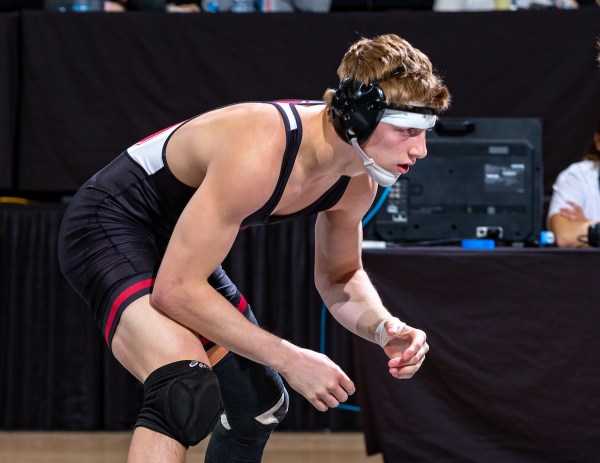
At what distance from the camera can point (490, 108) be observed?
4.90m

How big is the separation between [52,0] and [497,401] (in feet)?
9.72

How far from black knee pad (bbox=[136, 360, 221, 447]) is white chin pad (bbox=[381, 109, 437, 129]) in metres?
0.68

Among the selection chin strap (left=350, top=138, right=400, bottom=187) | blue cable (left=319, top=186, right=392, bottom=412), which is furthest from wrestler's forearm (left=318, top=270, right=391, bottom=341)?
blue cable (left=319, top=186, right=392, bottom=412)

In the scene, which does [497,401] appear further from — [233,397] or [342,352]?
[233,397]

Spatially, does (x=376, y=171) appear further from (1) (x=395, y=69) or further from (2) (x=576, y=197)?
(2) (x=576, y=197)

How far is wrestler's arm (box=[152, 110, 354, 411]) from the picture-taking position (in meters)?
2.07

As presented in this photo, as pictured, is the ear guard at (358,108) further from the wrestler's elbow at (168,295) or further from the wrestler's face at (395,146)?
the wrestler's elbow at (168,295)

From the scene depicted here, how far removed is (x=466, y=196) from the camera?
3891 mm

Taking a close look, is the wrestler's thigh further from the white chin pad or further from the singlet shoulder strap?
the white chin pad

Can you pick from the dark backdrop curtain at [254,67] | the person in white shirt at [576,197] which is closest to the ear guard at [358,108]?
the person in white shirt at [576,197]

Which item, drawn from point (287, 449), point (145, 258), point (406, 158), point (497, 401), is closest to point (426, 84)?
point (406, 158)

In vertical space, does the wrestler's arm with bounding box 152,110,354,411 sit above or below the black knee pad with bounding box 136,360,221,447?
above

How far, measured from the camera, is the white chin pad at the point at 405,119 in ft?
7.20

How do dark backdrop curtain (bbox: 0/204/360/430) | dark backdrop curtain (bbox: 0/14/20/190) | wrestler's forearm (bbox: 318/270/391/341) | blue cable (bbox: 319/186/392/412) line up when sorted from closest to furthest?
wrestler's forearm (bbox: 318/270/391/341) < blue cable (bbox: 319/186/392/412) < dark backdrop curtain (bbox: 0/204/360/430) < dark backdrop curtain (bbox: 0/14/20/190)
